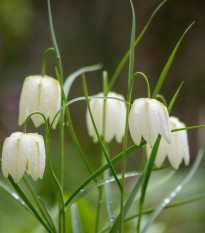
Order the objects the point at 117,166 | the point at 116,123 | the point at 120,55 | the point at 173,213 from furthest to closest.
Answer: the point at 120,55 → the point at 117,166 → the point at 173,213 → the point at 116,123

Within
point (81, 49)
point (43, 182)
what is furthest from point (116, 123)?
point (81, 49)

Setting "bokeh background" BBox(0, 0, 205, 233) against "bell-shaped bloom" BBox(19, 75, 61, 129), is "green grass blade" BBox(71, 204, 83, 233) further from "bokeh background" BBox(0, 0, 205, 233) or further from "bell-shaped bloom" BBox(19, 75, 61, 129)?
"bokeh background" BBox(0, 0, 205, 233)

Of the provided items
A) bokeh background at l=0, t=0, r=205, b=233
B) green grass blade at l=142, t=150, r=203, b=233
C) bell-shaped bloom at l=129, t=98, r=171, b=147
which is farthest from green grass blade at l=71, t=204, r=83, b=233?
bokeh background at l=0, t=0, r=205, b=233

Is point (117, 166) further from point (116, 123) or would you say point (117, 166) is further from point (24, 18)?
point (116, 123)

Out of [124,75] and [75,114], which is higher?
[124,75]

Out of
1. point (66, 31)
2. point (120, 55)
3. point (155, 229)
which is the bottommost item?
point (155, 229)

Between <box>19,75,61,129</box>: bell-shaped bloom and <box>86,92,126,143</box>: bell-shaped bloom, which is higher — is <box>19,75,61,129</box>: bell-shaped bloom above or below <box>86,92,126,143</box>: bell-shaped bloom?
above

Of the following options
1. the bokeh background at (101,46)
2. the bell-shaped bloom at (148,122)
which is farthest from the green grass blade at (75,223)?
the bokeh background at (101,46)
